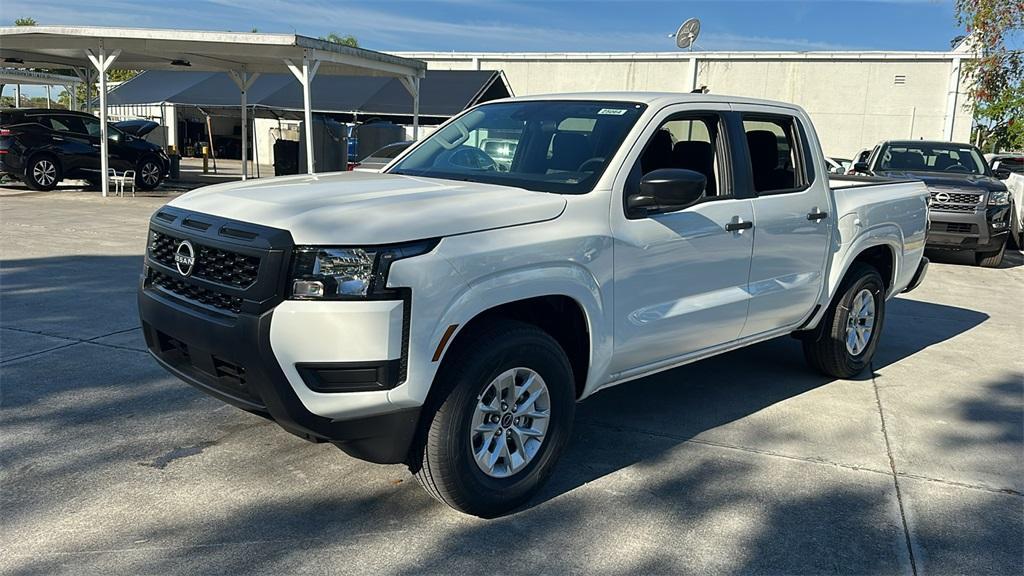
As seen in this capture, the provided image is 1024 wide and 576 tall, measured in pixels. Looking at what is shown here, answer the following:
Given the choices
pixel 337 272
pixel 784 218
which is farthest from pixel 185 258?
pixel 784 218

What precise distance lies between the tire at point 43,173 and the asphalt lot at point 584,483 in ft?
41.1

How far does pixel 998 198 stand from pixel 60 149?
56.9 feet

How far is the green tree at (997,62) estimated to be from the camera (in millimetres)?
17781

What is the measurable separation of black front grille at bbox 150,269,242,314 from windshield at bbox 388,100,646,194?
57.8 inches

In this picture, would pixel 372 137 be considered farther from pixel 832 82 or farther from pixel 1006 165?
pixel 1006 165

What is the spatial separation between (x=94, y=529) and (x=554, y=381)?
79.0 inches

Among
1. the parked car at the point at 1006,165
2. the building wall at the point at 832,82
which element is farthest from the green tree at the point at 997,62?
the building wall at the point at 832,82

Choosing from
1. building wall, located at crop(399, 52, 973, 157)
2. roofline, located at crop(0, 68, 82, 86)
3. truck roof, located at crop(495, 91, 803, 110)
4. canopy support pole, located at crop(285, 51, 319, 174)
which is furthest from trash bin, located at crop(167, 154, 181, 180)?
truck roof, located at crop(495, 91, 803, 110)

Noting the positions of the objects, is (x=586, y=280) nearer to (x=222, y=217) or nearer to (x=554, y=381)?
(x=554, y=381)

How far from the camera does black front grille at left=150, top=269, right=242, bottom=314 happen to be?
3.27 m

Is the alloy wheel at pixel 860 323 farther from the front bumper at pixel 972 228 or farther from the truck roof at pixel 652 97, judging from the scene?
the front bumper at pixel 972 228

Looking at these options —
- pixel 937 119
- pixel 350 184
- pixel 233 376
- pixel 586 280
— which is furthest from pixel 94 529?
pixel 937 119

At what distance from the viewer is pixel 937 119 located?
29219 mm

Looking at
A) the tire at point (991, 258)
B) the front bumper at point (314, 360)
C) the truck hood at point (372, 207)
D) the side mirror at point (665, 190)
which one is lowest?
the tire at point (991, 258)
